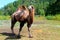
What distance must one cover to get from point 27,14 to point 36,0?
229 feet

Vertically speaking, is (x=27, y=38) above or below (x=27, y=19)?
below

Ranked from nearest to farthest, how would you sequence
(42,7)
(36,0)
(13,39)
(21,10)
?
(13,39) < (21,10) < (42,7) < (36,0)

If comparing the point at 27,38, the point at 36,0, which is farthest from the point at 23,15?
the point at 36,0

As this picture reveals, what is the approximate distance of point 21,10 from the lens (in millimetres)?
10852

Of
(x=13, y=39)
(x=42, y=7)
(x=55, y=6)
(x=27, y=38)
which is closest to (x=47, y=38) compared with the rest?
(x=27, y=38)

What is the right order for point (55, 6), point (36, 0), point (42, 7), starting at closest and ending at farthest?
1. point (55, 6)
2. point (42, 7)
3. point (36, 0)

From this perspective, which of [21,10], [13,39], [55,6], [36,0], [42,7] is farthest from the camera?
[36,0]

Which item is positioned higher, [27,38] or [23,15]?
[23,15]

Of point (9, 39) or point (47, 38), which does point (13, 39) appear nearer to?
point (9, 39)

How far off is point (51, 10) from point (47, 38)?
128ft

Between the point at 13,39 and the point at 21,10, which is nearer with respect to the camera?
the point at 13,39

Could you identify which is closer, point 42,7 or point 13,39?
point 13,39

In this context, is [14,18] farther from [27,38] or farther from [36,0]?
[36,0]

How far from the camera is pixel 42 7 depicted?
71562 mm
